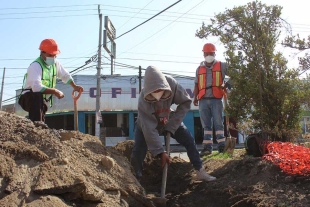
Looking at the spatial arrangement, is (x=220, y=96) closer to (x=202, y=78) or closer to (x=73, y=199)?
(x=202, y=78)

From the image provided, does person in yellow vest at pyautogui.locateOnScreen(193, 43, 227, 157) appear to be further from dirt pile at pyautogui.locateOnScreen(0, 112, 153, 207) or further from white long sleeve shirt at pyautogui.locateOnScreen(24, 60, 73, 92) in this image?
white long sleeve shirt at pyautogui.locateOnScreen(24, 60, 73, 92)

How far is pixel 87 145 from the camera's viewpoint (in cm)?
378

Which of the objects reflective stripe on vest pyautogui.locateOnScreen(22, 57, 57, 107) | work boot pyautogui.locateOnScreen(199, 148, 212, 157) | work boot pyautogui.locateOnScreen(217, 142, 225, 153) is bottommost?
work boot pyautogui.locateOnScreen(199, 148, 212, 157)

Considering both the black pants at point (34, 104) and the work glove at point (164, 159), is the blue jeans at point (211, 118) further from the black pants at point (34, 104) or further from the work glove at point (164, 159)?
the black pants at point (34, 104)

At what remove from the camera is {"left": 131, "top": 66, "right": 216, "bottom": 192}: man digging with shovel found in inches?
159

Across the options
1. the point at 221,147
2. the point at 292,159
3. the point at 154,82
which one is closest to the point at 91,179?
the point at 154,82

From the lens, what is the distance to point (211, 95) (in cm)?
604

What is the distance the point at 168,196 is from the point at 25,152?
204 cm

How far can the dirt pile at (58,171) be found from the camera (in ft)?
8.75

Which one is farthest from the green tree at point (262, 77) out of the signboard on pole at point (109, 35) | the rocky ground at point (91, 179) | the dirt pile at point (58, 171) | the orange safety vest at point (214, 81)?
the signboard on pole at point (109, 35)

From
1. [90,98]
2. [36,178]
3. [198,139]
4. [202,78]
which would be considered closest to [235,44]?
[202,78]

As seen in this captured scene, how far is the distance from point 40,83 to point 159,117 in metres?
1.62

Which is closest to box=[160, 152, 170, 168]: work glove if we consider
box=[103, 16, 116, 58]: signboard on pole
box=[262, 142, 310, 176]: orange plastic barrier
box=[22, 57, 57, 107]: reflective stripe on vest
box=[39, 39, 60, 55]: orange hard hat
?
box=[262, 142, 310, 176]: orange plastic barrier

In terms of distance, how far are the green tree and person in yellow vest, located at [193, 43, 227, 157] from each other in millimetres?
209
